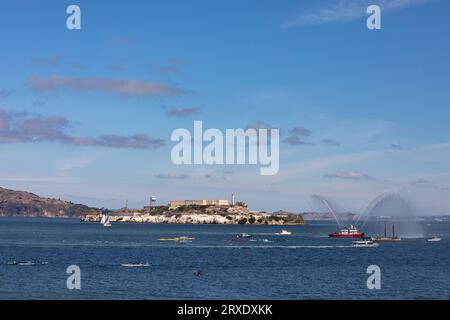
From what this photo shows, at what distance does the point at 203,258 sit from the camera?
13725 cm

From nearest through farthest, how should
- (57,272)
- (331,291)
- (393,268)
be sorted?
(331,291) → (57,272) → (393,268)

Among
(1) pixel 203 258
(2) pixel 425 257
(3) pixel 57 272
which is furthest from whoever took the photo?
(2) pixel 425 257

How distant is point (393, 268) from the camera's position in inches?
4675

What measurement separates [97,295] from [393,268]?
64858 mm

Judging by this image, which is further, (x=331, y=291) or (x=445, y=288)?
(x=445, y=288)
